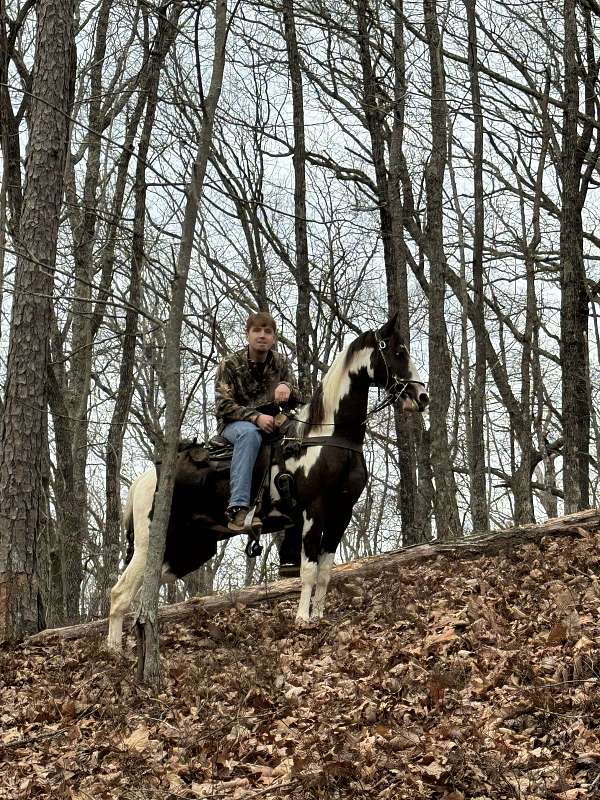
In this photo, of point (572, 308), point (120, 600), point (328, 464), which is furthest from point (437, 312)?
point (120, 600)

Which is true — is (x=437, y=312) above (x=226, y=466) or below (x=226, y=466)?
above

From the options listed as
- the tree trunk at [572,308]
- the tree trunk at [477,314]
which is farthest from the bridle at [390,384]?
the tree trunk at [477,314]

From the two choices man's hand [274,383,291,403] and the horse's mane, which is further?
the horse's mane

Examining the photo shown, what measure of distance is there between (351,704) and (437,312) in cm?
919

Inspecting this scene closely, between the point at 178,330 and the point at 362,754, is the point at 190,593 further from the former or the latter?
the point at 362,754

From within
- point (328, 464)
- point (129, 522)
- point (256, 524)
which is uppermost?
point (328, 464)

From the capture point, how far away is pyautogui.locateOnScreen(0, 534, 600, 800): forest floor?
509 cm

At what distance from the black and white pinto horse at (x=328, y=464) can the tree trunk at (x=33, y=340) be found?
4.49 ft

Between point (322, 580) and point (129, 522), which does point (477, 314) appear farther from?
point (129, 522)

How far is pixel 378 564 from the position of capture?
10766 millimetres

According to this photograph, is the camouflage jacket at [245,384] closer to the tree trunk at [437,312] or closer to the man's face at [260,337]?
the man's face at [260,337]

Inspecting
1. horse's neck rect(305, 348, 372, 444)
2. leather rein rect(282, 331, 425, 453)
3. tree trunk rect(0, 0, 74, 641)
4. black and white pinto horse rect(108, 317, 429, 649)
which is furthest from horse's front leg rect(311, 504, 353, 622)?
tree trunk rect(0, 0, 74, 641)

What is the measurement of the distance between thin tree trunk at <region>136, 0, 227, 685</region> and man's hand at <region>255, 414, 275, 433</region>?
1.92 meters

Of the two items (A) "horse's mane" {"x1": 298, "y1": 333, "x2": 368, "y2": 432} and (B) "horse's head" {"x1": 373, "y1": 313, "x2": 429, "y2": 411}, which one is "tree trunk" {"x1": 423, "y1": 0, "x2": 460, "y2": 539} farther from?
(B) "horse's head" {"x1": 373, "y1": 313, "x2": 429, "y2": 411}
